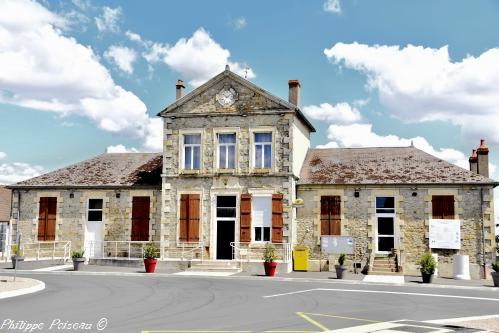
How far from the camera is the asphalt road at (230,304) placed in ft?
33.9

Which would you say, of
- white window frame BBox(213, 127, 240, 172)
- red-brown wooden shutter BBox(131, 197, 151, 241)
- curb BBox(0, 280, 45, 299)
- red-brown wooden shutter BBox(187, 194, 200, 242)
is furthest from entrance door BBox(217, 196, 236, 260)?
curb BBox(0, 280, 45, 299)

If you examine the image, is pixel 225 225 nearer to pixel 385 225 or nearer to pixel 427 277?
pixel 385 225

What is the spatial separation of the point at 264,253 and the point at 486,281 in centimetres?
844

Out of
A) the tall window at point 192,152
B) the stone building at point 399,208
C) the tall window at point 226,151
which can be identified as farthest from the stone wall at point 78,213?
the stone building at point 399,208

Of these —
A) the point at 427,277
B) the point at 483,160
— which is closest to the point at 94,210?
the point at 427,277

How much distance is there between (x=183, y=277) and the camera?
19.9m

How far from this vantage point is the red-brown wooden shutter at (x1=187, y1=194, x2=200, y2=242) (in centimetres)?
2362

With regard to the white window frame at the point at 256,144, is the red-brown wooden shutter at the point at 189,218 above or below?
below

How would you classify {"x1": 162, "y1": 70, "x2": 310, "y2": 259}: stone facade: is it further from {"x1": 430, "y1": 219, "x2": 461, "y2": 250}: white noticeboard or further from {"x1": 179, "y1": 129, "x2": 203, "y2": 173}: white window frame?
{"x1": 430, "y1": 219, "x2": 461, "y2": 250}: white noticeboard

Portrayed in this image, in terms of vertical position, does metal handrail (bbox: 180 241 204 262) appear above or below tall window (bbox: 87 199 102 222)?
below

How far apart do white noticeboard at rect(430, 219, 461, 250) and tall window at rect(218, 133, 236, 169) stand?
869 centimetres

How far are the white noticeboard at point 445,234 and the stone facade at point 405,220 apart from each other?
21 centimetres

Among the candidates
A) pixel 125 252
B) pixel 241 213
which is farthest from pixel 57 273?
pixel 241 213

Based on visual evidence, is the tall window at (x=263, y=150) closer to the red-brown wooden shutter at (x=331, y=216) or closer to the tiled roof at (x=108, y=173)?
the red-brown wooden shutter at (x=331, y=216)
